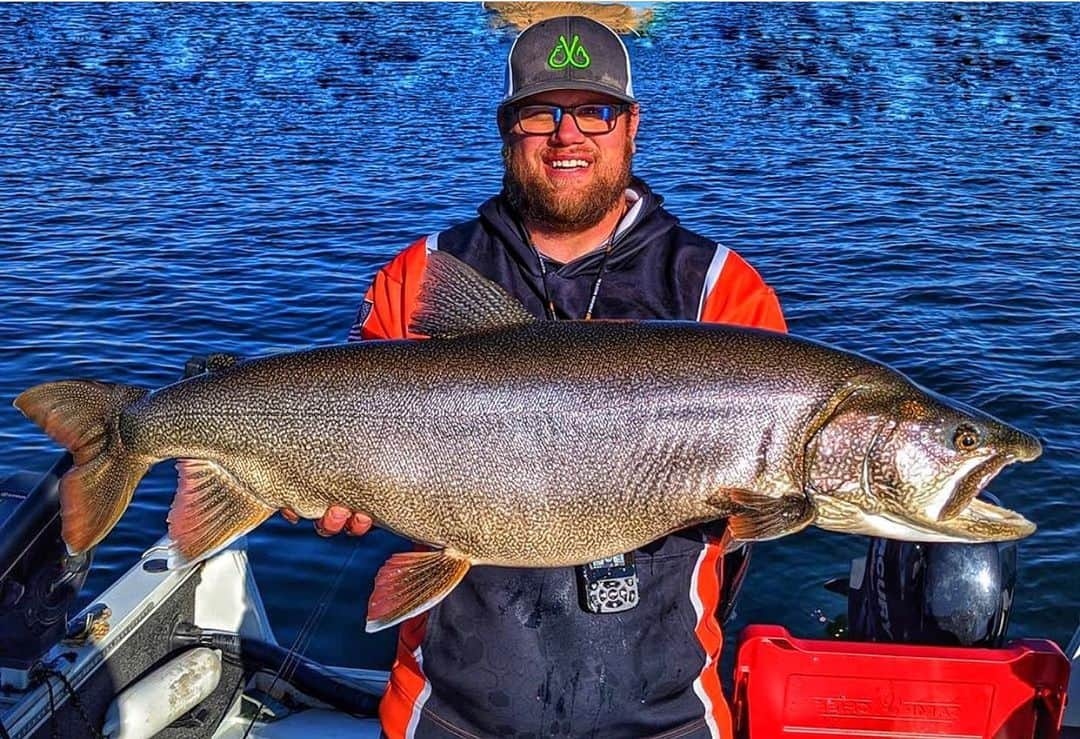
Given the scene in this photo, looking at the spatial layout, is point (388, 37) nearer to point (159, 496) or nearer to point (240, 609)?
point (159, 496)

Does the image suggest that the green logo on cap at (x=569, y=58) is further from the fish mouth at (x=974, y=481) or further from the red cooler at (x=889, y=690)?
the red cooler at (x=889, y=690)

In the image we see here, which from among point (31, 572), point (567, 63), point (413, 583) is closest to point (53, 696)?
point (31, 572)

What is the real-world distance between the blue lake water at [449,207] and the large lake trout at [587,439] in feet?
16.0

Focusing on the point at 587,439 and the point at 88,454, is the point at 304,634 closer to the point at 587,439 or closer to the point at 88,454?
the point at 88,454

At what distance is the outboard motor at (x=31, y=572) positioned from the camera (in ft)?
13.9

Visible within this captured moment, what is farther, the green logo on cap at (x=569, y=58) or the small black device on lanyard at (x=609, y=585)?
the green logo on cap at (x=569, y=58)

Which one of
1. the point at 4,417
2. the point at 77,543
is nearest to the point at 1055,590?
the point at 77,543

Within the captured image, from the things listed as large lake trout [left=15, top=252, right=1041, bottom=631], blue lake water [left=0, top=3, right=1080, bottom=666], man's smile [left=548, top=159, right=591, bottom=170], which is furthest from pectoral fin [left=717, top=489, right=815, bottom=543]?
blue lake water [left=0, top=3, right=1080, bottom=666]

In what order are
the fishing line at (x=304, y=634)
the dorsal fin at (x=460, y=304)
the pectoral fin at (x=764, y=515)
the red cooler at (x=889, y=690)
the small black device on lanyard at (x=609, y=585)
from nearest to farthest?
the pectoral fin at (x=764, y=515)
the dorsal fin at (x=460, y=304)
the small black device on lanyard at (x=609, y=585)
the red cooler at (x=889, y=690)
the fishing line at (x=304, y=634)

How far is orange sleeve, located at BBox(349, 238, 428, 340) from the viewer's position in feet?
13.8

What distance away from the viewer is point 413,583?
3.68m

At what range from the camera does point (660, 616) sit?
389 centimetres

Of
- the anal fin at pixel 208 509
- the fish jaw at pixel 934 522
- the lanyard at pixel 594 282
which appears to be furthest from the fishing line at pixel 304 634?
the fish jaw at pixel 934 522

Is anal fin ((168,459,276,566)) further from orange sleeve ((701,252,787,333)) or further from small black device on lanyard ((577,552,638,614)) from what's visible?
orange sleeve ((701,252,787,333))
